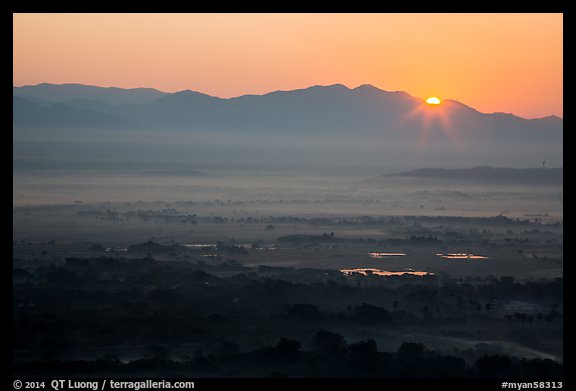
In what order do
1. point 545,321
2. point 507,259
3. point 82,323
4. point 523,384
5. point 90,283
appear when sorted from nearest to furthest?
1. point 523,384
2. point 82,323
3. point 545,321
4. point 90,283
5. point 507,259

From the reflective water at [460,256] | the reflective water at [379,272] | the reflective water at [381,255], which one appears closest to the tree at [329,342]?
the reflective water at [379,272]

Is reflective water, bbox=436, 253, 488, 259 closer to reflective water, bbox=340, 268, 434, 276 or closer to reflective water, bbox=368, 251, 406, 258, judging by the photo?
reflective water, bbox=368, 251, 406, 258

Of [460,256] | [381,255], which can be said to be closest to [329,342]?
[381,255]

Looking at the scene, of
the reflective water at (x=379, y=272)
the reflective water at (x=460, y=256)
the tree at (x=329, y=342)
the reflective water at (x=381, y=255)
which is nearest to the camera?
the tree at (x=329, y=342)

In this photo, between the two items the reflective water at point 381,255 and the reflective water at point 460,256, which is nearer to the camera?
the reflective water at point 381,255

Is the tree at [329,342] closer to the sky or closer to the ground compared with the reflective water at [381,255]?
closer to the ground

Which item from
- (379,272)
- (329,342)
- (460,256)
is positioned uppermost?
(460,256)

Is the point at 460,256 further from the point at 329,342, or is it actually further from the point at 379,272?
the point at 329,342

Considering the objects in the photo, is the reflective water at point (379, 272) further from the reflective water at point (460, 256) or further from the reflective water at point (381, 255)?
the reflective water at point (460, 256)

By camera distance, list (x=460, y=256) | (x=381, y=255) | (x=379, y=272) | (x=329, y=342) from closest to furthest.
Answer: (x=329, y=342)
(x=379, y=272)
(x=381, y=255)
(x=460, y=256)
